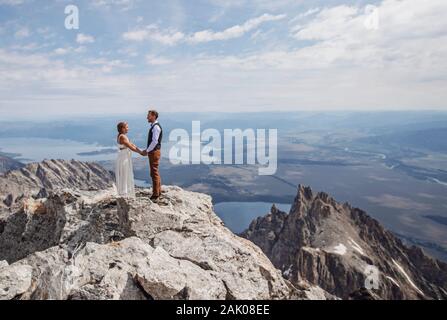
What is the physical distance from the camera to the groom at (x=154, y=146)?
1762 centimetres

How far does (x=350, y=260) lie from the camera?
158m

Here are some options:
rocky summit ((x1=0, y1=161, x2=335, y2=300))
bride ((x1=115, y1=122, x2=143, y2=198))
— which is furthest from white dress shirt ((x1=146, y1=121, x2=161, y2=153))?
rocky summit ((x1=0, y1=161, x2=335, y2=300))

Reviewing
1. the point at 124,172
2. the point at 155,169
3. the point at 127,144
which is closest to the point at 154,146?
the point at 155,169

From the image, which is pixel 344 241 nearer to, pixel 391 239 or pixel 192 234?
pixel 391 239

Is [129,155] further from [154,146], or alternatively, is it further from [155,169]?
[154,146]

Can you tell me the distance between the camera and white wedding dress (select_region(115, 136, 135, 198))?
18.8 m

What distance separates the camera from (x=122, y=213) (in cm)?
1730

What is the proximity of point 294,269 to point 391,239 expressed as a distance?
77843 millimetres

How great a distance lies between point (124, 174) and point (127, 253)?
20.7 feet

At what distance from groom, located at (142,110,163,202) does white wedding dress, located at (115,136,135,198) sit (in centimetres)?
122

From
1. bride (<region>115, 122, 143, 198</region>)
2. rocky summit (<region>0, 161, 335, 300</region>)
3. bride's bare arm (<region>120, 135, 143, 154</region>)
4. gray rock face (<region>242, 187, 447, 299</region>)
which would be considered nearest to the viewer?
rocky summit (<region>0, 161, 335, 300</region>)

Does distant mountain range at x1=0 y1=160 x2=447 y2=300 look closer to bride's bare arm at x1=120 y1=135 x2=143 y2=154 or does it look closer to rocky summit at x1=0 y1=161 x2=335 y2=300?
rocky summit at x1=0 y1=161 x2=335 y2=300

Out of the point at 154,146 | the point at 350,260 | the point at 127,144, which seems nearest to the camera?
the point at 154,146

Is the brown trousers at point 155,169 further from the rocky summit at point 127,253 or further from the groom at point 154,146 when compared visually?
the rocky summit at point 127,253
